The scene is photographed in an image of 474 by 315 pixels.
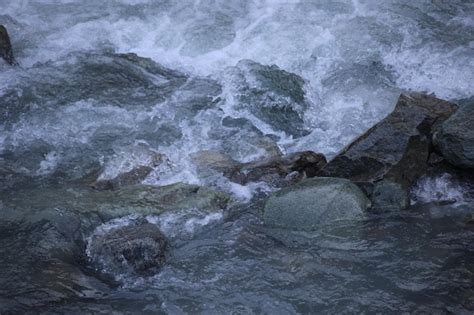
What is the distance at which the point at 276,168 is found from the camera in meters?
6.21

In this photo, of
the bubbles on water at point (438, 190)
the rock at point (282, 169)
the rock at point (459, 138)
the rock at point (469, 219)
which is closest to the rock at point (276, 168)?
the rock at point (282, 169)

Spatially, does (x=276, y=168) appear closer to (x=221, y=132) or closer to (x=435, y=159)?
(x=221, y=132)

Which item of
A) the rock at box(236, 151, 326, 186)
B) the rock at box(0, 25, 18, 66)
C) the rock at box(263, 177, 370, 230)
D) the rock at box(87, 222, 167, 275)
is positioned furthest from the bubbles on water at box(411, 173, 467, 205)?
the rock at box(0, 25, 18, 66)

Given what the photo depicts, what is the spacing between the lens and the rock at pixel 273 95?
287 inches

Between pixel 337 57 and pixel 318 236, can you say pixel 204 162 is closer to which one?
pixel 318 236

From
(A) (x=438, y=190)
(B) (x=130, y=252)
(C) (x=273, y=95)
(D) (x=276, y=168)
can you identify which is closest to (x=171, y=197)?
(B) (x=130, y=252)

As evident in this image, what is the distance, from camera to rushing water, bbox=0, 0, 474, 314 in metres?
4.63

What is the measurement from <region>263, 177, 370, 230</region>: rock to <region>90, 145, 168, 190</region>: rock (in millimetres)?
1571

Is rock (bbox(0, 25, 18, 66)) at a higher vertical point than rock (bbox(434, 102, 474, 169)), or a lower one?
lower

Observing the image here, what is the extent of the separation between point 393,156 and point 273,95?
222 cm

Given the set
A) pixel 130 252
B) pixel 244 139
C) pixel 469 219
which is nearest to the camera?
pixel 130 252

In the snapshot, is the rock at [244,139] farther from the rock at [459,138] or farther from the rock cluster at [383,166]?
the rock at [459,138]

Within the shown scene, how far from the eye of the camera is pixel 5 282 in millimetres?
4617

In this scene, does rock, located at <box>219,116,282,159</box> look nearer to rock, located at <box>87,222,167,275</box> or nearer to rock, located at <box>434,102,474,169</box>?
rock, located at <box>434,102,474,169</box>
